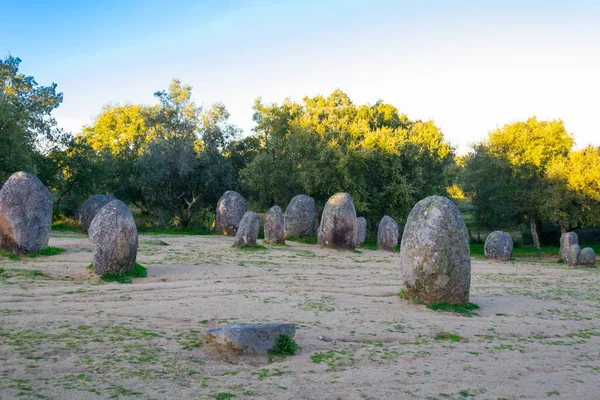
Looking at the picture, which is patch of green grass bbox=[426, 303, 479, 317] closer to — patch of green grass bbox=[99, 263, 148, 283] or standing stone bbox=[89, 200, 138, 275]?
patch of green grass bbox=[99, 263, 148, 283]

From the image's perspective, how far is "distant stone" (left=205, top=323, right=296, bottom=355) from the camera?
270 inches

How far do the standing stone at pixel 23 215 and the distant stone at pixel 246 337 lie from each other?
1153 centimetres

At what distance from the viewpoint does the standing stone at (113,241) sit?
12969 millimetres

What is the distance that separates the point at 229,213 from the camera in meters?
31.1

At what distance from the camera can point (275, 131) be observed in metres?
35.8

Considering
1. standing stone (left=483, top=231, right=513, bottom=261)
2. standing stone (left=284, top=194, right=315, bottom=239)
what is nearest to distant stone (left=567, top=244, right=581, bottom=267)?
standing stone (left=483, top=231, right=513, bottom=261)

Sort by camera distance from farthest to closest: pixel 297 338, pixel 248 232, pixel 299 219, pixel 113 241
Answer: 1. pixel 299 219
2. pixel 248 232
3. pixel 113 241
4. pixel 297 338

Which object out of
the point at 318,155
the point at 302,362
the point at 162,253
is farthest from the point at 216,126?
the point at 302,362

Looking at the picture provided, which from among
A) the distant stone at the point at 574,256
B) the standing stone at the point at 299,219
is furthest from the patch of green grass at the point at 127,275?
the distant stone at the point at 574,256

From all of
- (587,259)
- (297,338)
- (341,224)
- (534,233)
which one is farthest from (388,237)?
(297,338)

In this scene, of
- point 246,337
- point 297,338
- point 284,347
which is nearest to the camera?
point 246,337

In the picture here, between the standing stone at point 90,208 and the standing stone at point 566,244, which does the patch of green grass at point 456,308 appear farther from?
the standing stone at point 90,208

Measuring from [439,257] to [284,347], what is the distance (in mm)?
5261

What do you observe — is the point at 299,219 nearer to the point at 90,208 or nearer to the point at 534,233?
the point at 90,208
